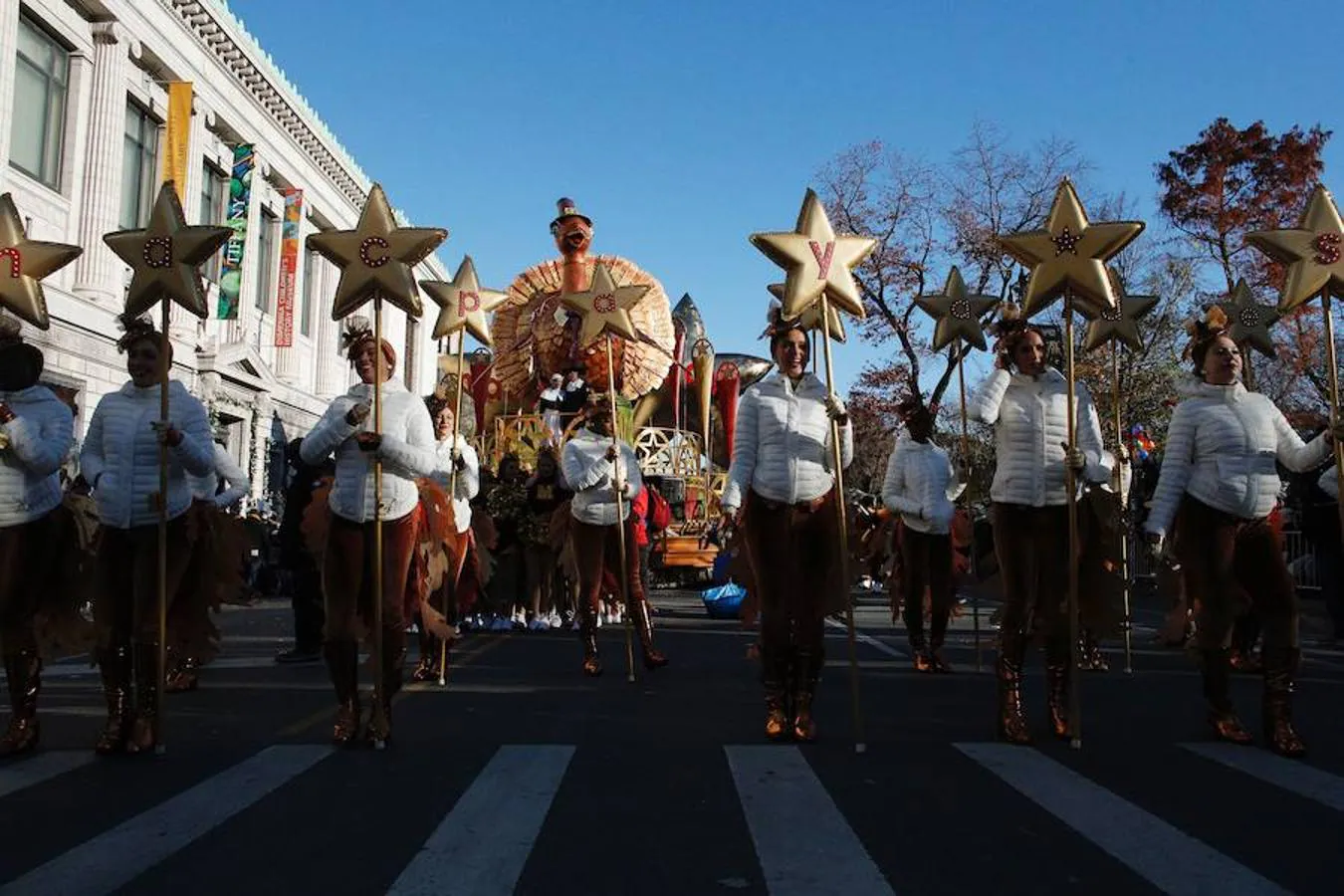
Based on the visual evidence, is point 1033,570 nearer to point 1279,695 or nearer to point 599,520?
point 1279,695

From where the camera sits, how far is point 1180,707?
7.20m

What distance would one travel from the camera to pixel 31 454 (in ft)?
18.5

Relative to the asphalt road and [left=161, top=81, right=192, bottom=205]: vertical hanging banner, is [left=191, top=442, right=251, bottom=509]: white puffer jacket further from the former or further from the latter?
[left=161, top=81, right=192, bottom=205]: vertical hanging banner

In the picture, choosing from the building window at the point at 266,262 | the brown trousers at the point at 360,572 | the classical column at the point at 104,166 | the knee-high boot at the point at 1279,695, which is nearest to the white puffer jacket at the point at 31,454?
the brown trousers at the point at 360,572

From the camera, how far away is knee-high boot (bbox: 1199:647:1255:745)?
593cm

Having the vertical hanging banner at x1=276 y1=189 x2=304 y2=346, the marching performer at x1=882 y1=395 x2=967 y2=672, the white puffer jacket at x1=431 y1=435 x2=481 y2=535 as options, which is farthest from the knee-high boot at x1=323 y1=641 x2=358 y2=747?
the vertical hanging banner at x1=276 y1=189 x2=304 y2=346

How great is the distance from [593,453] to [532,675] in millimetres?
1878

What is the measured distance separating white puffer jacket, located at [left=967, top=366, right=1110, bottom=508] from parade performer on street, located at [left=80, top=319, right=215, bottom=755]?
4070 millimetres

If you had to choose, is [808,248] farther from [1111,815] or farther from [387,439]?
[1111,815]

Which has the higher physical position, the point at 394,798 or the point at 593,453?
the point at 593,453

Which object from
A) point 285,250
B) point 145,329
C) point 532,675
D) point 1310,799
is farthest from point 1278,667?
point 285,250

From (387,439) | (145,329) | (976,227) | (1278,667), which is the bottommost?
(1278,667)

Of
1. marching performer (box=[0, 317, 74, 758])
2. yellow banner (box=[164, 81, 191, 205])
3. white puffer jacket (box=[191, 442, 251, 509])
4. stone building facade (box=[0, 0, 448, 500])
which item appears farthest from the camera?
yellow banner (box=[164, 81, 191, 205])

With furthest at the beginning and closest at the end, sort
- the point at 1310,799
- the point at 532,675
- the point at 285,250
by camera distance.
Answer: the point at 285,250, the point at 532,675, the point at 1310,799
